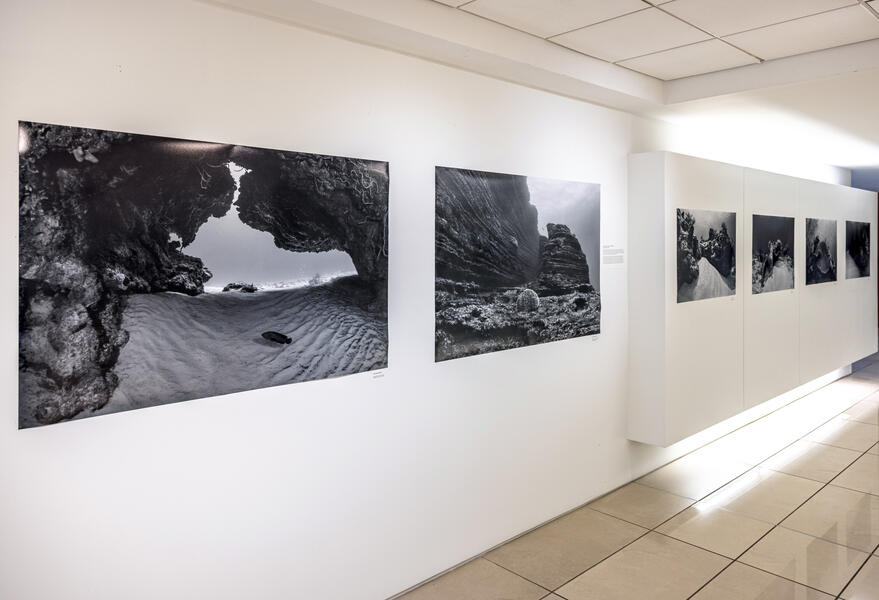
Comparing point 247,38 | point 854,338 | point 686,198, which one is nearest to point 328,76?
point 247,38

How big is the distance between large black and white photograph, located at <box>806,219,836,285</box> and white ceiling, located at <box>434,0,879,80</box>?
4.00 metres

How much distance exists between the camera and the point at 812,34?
12.5ft

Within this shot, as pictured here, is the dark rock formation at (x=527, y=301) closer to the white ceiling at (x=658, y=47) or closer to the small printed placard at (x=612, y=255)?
the small printed placard at (x=612, y=255)

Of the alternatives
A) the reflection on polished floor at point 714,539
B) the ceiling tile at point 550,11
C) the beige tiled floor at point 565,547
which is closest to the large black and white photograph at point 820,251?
the reflection on polished floor at point 714,539

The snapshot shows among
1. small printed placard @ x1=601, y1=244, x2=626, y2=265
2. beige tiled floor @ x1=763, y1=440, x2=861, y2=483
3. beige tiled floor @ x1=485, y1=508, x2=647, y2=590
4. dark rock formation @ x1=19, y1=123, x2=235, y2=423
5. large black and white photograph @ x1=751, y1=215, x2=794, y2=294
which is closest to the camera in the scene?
dark rock formation @ x1=19, y1=123, x2=235, y2=423

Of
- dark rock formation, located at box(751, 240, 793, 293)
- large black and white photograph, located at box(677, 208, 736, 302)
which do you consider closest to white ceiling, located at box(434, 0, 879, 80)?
large black and white photograph, located at box(677, 208, 736, 302)

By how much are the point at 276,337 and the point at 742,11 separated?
120 inches

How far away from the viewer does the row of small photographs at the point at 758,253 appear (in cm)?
525

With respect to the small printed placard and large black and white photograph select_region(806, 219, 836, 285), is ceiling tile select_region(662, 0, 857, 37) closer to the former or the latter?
the small printed placard

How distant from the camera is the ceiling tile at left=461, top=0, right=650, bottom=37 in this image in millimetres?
3279

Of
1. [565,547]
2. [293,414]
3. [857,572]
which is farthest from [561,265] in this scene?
[857,572]

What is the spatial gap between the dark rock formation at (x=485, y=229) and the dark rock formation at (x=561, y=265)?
0.36 feet

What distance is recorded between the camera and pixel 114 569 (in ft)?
8.22

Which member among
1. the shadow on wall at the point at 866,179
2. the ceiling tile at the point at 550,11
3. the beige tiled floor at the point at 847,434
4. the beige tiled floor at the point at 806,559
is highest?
the shadow on wall at the point at 866,179
